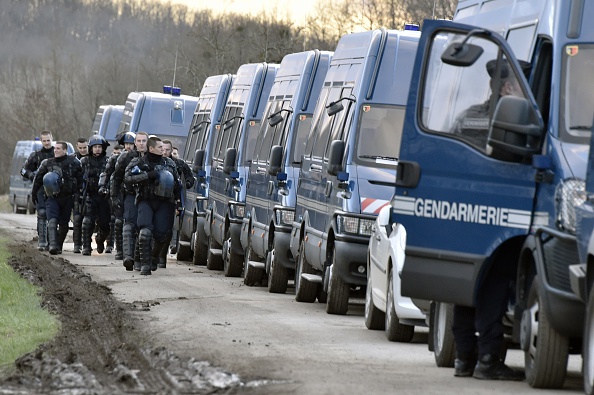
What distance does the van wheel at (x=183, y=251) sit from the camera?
1195 inches

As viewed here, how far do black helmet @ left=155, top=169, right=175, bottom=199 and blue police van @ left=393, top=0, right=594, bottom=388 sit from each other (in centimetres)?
1245

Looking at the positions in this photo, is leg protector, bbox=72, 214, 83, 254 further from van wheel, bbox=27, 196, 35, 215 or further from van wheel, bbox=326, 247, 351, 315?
van wheel, bbox=27, 196, 35, 215

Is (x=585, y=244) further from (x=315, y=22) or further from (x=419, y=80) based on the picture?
(x=315, y=22)

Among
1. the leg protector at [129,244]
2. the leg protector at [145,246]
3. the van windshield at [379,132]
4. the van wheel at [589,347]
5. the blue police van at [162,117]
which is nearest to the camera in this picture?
the van wheel at [589,347]

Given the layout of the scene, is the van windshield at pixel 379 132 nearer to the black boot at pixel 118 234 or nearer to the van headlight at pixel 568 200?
the van headlight at pixel 568 200

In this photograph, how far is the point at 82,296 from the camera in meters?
18.6

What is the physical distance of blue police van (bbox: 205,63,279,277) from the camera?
81.1 feet

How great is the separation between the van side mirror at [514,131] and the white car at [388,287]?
269 cm

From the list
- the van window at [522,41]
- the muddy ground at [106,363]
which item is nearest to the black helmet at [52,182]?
the muddy ground at [106,363]

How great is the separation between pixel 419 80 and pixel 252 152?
13.7m

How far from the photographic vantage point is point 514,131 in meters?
10.5

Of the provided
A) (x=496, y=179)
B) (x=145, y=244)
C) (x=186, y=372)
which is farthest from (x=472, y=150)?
(x=145, y=244)

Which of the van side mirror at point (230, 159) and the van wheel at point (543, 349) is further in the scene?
the van side mirror at point (230, 159)

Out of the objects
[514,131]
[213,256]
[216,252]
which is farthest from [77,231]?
[514,131]
